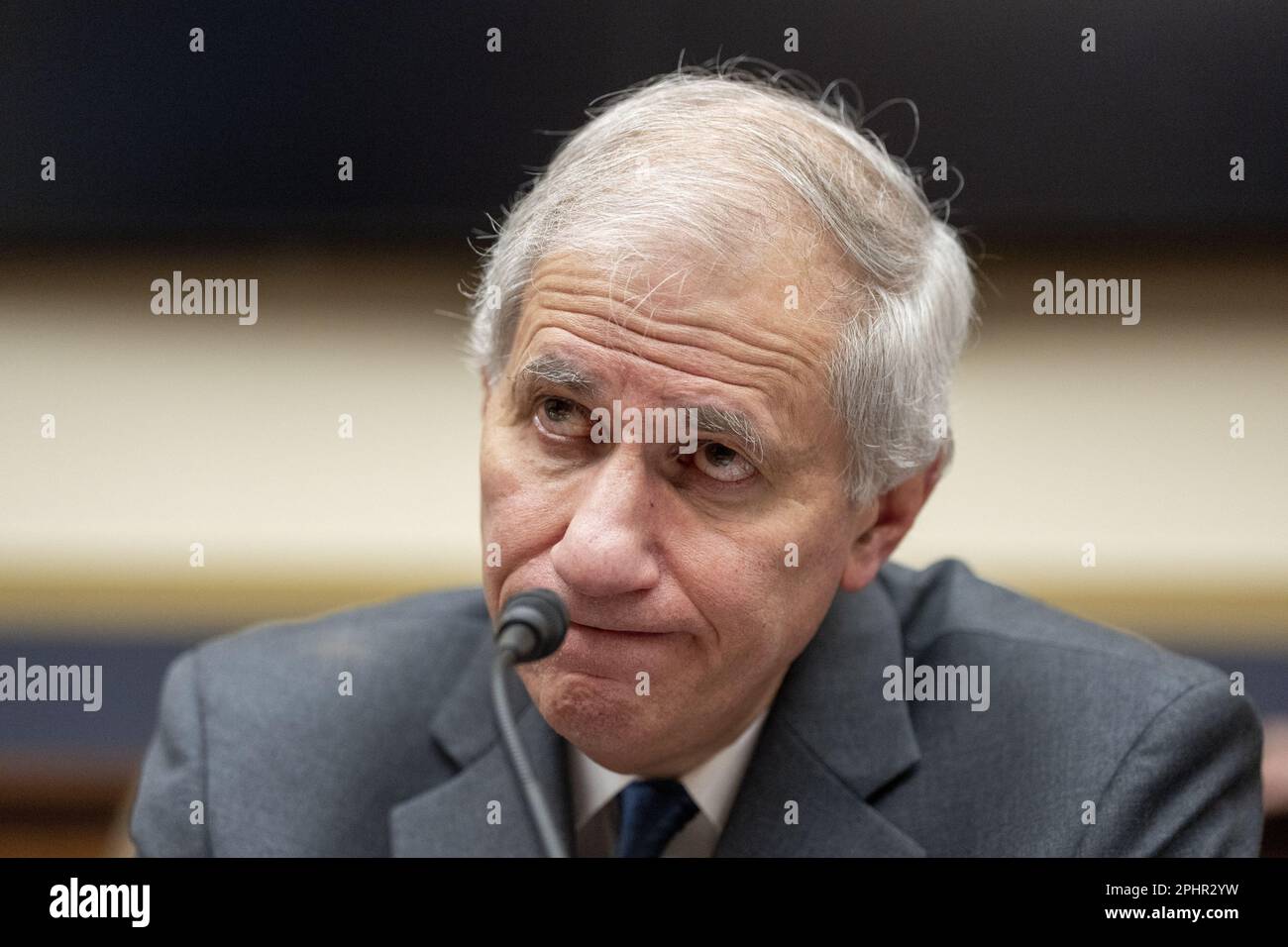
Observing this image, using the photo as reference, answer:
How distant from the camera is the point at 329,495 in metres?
2.01

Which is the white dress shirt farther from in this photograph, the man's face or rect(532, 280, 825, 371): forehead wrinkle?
rect(532, 280, 825, 371): forehead wrinkle

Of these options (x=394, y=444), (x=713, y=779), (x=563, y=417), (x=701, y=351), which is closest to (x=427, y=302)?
(x=394, y=444)

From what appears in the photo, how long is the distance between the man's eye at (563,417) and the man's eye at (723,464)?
16 centimetres

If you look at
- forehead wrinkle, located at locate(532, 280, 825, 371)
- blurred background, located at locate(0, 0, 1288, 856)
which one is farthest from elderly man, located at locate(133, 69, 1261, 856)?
blurred background, located at locate(0, 0, 1288, 856)

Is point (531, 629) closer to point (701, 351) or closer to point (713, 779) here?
point (701, 351)

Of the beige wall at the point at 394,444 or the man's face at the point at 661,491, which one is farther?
the beige wall at the point at 394,444

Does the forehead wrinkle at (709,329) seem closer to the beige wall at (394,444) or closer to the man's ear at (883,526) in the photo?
the man's ear at (883,526)

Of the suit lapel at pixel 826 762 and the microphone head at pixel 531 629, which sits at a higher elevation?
the microphone head at pixel 531 629

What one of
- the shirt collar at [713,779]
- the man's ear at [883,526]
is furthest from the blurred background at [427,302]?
the shirt collar at [713,779]

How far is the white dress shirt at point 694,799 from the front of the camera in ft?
5.69

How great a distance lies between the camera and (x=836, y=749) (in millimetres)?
1702

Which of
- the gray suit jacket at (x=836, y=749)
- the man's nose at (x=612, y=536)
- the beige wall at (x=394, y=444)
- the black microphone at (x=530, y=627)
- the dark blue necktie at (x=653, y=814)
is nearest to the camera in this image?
the black microphone at (x=530, y=627)

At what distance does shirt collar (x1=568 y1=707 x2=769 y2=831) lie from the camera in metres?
1.74
